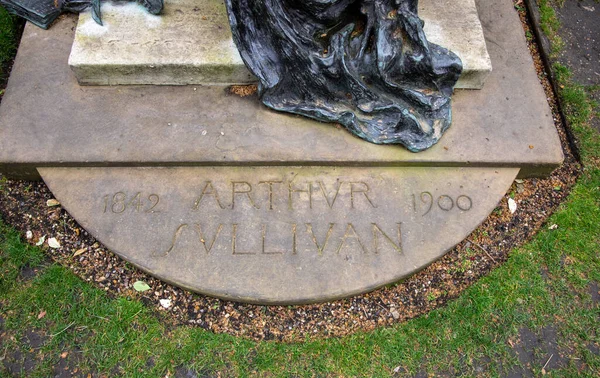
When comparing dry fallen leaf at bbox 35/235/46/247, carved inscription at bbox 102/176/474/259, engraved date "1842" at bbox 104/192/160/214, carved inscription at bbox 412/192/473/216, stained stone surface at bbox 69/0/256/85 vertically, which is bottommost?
dry fallen leaf at bbox 35/235/46/247

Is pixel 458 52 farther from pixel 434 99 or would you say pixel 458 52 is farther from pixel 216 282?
pixel 216 282

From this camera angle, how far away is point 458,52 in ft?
11.2

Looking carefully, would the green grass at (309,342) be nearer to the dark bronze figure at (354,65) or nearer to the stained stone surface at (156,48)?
the dark bronze figure at (354,65)

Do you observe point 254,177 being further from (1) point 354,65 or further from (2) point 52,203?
(2) point 52,203

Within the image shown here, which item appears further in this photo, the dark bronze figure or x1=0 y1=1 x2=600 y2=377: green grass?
the dark bronze figure

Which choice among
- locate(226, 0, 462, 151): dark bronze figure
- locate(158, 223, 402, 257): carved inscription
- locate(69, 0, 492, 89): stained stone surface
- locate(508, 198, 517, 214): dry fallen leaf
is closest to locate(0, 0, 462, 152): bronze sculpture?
locate(226, 0, 462, 151): dark bronze figure

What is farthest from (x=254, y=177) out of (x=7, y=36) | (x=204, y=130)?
(x=7, y=36)

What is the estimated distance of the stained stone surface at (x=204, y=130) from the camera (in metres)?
3.25

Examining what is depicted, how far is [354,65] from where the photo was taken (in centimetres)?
324

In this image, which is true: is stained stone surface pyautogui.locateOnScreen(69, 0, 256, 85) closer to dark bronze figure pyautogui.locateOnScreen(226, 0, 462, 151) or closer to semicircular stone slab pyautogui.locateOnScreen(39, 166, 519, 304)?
dark bronze figure pyautogui.locateOnScreen(226, 0, 462, 151)

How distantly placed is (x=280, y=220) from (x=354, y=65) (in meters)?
1.12

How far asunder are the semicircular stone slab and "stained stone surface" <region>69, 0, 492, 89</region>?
0.67 m

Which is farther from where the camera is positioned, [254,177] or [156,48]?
[156,48]

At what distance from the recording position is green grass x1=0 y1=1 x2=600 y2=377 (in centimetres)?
289
